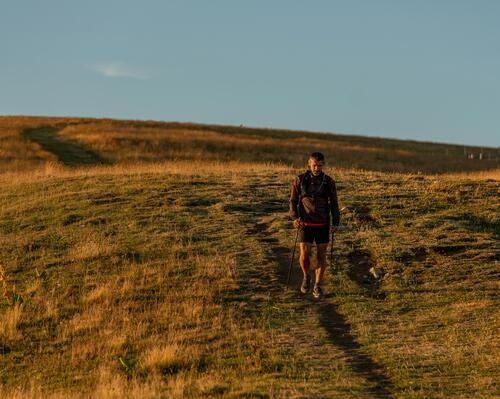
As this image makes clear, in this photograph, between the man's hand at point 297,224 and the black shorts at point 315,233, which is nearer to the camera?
the man's hand at point 297,224

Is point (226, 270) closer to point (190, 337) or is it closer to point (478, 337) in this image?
point (190, 337)

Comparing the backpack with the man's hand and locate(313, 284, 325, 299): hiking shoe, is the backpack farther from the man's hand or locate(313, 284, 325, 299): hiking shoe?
locate(313, 284, 325, 299): hiking shoe

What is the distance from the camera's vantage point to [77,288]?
15812 millimetres

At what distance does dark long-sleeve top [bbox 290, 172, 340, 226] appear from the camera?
14219 millimetres

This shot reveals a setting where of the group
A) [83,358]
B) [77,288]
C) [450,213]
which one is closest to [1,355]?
[83,358]

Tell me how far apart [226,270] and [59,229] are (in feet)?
21.8

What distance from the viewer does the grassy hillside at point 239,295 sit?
1072 cm

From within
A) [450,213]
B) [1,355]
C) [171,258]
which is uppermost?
[450,213]

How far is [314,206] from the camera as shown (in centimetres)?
1425

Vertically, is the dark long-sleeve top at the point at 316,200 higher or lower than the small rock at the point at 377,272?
higher

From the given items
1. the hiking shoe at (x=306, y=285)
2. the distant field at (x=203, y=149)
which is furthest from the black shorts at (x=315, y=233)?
the distant field at (x=203, y=149)

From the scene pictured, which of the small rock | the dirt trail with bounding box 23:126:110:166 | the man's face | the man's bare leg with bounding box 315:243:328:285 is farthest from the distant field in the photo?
the man's face

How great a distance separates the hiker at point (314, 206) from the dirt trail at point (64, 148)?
95.8 feet

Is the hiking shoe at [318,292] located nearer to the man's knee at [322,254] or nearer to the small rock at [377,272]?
the man's knee at [322,254]
